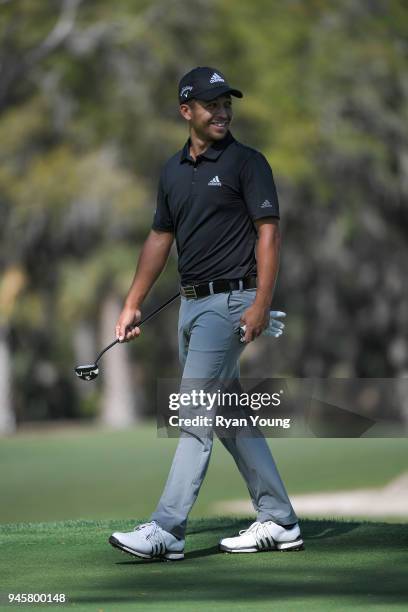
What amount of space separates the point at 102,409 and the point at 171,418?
41.1 m

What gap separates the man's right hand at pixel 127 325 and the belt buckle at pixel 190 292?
334mm

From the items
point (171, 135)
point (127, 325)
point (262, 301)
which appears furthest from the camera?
point (171, 135)

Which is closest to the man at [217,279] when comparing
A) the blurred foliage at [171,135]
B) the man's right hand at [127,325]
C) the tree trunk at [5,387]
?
the man's right hand at [127,325]

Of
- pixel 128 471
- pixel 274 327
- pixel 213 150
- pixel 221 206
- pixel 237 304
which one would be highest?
pixel 213 150

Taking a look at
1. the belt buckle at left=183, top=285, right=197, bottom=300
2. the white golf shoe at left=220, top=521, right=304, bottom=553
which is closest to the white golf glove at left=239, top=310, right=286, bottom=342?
the belt buckle at left=183, top=285, right=197, bottom=300

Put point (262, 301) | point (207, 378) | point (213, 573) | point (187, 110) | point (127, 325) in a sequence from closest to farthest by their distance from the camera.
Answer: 1. point (213, 573)
2. point (262, 301)
3. point (207, 378)
4. point (187, 110)
5. point (127, 325)

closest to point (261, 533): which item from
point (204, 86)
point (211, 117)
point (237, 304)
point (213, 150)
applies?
point (237, 304)

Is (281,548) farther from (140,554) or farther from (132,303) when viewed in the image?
(132,303)

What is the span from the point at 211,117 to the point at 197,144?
15 cm

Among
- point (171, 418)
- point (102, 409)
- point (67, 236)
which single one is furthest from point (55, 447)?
point (171, 418)

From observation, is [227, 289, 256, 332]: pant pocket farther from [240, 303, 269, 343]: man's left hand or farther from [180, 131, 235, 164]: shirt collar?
[180, 131, 235, 164]: shirt collar

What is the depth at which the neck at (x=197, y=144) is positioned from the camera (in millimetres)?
7691

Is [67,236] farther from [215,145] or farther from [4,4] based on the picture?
[215,145]

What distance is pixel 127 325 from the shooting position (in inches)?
310
